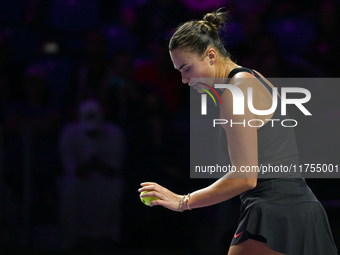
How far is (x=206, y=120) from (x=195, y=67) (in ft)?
5.40

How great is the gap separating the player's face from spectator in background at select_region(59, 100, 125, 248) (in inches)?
66.9

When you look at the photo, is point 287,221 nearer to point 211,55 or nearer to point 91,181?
point 211,55

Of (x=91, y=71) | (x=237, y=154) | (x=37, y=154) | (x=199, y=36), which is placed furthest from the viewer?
(x=91, y=71)

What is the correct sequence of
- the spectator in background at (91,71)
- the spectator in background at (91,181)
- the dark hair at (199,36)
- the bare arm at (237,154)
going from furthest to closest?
1. the spectator in background at (91,71)
2. the spectator in background at (91,181)
3. the dark hair at (199,36)
4. the bare arm at (237,154)

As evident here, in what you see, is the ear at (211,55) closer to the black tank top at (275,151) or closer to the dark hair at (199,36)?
the dark hair at (199,36)

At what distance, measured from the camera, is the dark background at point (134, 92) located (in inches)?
121

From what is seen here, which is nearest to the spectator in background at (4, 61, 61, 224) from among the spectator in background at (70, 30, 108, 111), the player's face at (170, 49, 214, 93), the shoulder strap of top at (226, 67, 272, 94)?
the spectator in background at (70, 30, 108, 111)

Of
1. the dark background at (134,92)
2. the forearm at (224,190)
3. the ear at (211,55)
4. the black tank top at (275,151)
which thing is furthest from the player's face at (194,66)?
the dark background at (134,92)

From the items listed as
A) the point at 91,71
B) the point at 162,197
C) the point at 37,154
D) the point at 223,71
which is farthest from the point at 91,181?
the point at 223,71

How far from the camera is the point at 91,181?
3.12 metres

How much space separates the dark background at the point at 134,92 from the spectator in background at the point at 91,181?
0.22ft

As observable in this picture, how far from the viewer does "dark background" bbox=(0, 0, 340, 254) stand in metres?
3.08

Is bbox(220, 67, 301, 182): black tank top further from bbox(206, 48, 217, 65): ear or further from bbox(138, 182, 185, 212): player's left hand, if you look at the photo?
bbox(138, 182, 185, 212): player's left hand

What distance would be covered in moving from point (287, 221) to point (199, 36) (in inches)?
28.2
